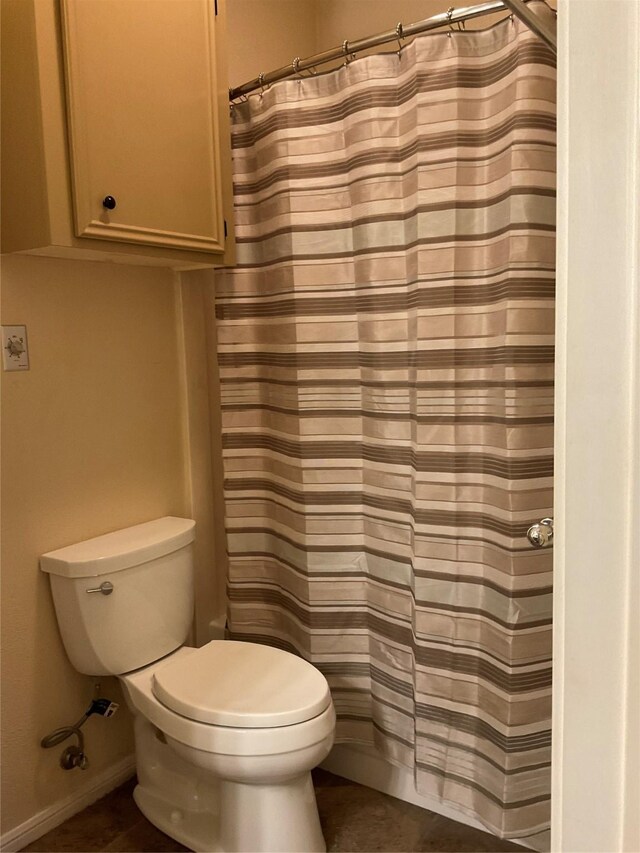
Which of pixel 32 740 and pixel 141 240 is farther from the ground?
pixel 141 240

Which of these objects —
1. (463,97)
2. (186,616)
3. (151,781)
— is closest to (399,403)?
(463,97)

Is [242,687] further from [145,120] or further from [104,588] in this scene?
[145,120]

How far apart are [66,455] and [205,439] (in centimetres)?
48

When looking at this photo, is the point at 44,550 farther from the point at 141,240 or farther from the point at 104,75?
the point at 104,75

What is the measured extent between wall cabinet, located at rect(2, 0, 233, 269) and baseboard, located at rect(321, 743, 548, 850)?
1.43m

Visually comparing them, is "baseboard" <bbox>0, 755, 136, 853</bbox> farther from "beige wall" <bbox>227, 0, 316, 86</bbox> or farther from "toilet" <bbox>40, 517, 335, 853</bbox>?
"beige wall" <bbox>227, 0, 316, 86</bbox>

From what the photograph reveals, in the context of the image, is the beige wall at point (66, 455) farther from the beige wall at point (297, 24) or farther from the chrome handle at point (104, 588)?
the beige wall at point (297, 24)

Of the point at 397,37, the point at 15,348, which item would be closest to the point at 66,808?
the point at 15,348

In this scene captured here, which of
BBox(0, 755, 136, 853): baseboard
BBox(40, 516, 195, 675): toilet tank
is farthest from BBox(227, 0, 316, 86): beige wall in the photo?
BBox(0, 755, 136, 853): baseboard

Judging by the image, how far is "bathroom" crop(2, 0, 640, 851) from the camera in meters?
0.47

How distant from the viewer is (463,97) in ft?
5.08

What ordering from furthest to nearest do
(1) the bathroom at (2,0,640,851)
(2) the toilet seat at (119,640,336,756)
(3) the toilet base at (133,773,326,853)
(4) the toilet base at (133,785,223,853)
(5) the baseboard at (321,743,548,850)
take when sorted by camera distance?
(5) the baseboard at (321,743,548,850)
(4) the toilet base at (133,785,223,853)
(3) the toilet base at (133,773,326,853)
(2) the toilet seat at (119,640,336,756)
(1) the bathroom at (2,0,640,851)

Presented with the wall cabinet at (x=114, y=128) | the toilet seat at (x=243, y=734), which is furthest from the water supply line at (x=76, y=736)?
the wall cabinet at (x=114, y=128)

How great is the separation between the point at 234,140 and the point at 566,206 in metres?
1.64
